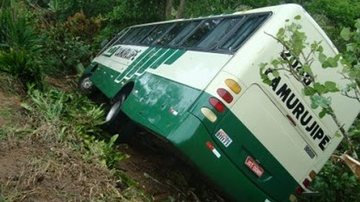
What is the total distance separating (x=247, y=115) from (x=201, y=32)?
6.57ft

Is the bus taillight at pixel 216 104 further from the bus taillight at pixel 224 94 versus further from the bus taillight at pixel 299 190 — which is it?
the bus taillight at pixel 299 190

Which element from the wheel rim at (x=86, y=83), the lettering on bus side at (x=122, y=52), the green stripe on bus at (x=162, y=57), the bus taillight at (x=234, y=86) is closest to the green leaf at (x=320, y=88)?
the bus taillight at (x=234, y=86)

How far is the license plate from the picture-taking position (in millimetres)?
5391

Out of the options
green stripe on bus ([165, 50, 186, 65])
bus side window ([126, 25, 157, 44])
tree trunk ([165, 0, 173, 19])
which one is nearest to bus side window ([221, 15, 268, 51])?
green stripe on bus ([165, 50, 186, 65])

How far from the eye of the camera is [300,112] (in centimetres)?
554

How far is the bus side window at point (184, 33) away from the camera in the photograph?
7.34 meters

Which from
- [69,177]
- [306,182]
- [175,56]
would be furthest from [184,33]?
[69,177]

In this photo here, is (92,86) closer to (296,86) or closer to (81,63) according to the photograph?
(81,63)

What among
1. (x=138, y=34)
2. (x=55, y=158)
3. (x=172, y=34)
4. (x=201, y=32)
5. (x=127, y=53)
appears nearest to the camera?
(x=55, y=158)

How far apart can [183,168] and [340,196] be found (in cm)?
215

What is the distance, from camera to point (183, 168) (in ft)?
23.1

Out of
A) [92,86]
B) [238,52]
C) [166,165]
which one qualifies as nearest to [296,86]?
[238,52]

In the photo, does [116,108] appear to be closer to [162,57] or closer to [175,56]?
[162,57]

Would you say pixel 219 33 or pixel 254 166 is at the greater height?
pixel 219 33
